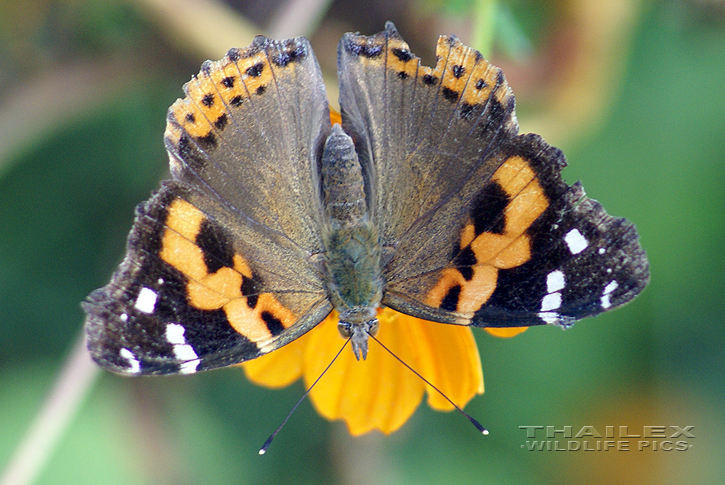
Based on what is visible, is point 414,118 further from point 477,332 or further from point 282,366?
point 477,332

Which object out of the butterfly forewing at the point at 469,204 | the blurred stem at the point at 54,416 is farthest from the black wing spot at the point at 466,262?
the blurred stem at the point at 54,416

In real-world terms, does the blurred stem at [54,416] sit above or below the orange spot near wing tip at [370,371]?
below

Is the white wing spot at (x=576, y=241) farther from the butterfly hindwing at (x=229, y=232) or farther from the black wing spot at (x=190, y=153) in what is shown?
the black wing spot at (x=190, y=153)

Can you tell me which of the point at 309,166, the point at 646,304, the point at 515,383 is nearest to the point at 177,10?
the point at 309,166

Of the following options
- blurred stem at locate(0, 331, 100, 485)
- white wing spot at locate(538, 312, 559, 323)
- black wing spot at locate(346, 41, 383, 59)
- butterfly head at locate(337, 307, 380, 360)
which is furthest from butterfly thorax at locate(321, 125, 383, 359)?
blurred stem at locate(0, 331, 100, 485)

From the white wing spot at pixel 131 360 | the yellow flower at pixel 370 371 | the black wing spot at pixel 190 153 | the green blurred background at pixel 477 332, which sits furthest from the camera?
the green blurred background at pixel 477 332

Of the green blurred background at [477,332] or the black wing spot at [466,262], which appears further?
the green blurred background at [477,332]

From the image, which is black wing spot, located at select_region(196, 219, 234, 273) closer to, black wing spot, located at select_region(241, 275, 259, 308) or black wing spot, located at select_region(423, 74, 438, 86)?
black wing spot, located at select_region(241, 275, 259, 308)

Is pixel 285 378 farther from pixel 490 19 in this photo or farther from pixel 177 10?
pixel 177 10
